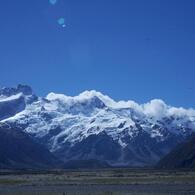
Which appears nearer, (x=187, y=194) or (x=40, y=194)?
(x=187, y=194)

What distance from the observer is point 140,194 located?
3639 inches

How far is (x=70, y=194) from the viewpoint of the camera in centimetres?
9700

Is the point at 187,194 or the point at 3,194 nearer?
the point at 187,194

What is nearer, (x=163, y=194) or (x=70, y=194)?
(x=163, y=194)

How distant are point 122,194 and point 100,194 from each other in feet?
13.3

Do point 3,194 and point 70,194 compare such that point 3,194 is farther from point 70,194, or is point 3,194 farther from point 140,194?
point 140,194

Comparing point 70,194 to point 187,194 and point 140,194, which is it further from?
point 187,194

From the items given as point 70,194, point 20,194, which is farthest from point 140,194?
point 20,194

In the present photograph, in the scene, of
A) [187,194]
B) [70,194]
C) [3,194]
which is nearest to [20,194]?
[3,194]

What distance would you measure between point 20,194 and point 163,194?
27.6 meters

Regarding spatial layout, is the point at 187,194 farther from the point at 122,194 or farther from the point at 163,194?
the point at 122,194

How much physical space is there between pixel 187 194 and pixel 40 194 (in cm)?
2806

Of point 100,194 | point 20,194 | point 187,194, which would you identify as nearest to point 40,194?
point 20,194

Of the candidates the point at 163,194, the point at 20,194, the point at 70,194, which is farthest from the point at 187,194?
the point at 20,194
